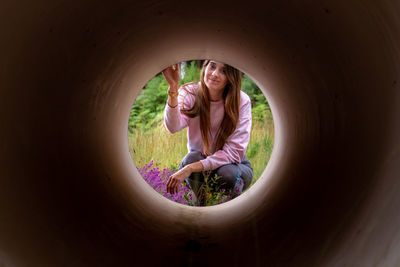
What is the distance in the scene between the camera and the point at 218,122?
11.6ft

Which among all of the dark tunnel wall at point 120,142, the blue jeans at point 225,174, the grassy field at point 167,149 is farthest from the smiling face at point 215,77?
the grassy field at point 167,149

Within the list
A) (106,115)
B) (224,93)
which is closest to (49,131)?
(106,115)

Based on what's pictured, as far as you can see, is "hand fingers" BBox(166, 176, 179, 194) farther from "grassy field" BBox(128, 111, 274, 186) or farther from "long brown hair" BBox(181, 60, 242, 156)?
"grassy field" BBox(128, 111, 274, 186)

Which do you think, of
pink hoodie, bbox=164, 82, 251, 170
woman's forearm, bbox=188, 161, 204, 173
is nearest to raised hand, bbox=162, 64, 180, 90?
pink hoodie, bbox=164, 82, 251, 170

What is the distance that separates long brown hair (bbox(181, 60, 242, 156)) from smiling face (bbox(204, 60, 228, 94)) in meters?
0.04

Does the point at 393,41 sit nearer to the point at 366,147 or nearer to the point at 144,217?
the point at 366,147

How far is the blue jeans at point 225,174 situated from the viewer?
11.2 ft

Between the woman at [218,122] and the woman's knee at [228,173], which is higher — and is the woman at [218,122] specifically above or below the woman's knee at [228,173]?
above

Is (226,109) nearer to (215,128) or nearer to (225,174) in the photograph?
(215,128)

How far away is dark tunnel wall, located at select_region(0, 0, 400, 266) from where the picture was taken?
1118 millimetres

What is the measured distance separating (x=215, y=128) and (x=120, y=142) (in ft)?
4.94

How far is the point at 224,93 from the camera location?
142 inches

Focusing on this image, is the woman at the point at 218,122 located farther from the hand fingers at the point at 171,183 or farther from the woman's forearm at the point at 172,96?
the woman's forearm at the point at 172,96

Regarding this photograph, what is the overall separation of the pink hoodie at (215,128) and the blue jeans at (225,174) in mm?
58
